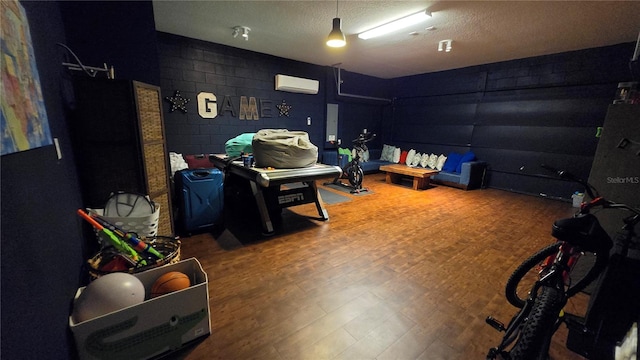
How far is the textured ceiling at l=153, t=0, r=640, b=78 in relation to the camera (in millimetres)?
2895

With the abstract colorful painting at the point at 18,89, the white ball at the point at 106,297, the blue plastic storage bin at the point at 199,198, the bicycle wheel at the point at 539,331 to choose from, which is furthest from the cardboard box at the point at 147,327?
the bicycle wheel at the point at 539,331

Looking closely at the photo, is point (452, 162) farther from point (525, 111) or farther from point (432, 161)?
point (525, 111)

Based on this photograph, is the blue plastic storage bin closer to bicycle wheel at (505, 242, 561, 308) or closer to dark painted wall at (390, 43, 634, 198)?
bicycle wheel at (505, 242, 561, 308)

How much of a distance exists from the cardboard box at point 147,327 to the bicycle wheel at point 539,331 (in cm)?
155

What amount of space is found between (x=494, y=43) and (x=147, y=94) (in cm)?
501

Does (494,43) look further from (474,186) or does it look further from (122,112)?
(122,112)

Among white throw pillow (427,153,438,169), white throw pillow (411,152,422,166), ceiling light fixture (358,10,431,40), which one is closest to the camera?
ceiling light fixture (358,10,431,40)

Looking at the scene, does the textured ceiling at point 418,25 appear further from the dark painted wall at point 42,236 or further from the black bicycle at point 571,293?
the black bicycle at point 571,293

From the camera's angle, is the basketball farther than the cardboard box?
Yes

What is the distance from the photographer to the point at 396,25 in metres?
3.37

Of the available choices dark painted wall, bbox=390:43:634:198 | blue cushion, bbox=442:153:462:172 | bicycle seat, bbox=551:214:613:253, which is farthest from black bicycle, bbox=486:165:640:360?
blue cushion, bbox=442:153:462:172

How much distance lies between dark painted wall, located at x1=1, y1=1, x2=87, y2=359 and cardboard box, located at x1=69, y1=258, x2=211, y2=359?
94 mm

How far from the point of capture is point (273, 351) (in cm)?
141

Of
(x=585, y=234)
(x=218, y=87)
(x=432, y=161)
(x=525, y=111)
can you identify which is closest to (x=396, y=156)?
(x=432, y=161)
